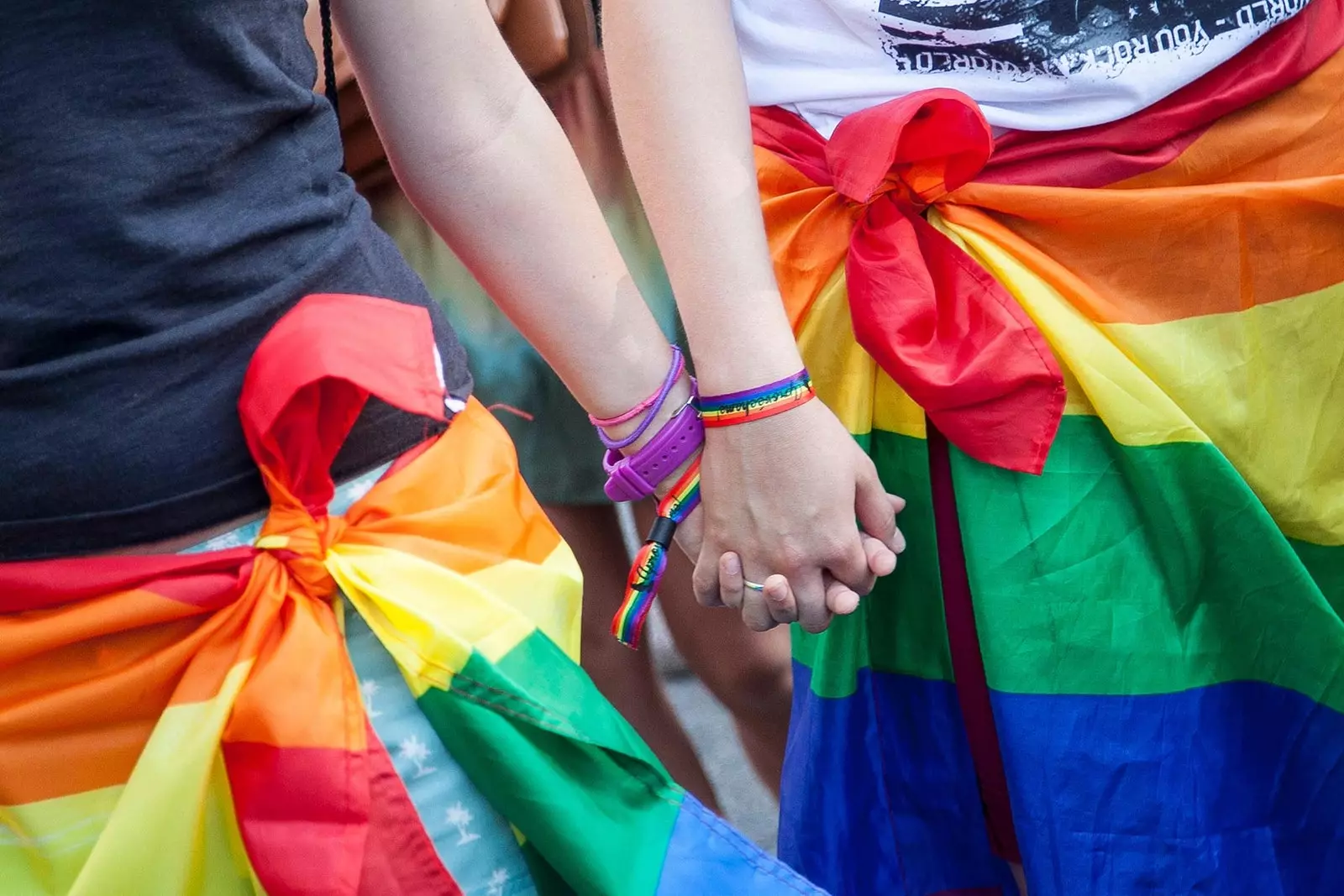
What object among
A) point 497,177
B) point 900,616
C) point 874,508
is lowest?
point 900,616

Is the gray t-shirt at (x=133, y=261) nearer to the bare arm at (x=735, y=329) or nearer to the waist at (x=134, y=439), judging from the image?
the waist at (x=134, y=439)

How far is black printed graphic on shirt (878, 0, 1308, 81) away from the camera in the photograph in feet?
3.40

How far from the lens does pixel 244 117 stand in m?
0.80

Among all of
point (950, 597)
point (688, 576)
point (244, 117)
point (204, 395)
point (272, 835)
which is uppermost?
point (244, 117)

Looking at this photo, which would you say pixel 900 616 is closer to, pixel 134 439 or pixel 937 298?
pixel 937 298

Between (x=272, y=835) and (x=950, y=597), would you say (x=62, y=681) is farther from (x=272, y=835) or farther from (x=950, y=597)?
(x=950, y=597)

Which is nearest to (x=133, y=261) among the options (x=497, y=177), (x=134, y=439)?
(x=134, y=439)

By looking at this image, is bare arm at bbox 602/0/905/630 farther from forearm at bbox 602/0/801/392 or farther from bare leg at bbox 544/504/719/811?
bare leg at bbox 544/504/719/811

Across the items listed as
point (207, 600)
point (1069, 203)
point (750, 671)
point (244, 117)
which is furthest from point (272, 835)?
point (750, 671)

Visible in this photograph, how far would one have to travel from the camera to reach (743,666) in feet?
6.29

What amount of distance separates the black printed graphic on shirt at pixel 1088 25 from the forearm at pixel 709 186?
17 centimetres

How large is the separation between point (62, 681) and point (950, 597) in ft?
2.28

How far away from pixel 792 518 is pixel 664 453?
112mm

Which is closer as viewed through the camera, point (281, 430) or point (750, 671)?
point (281, 430)
